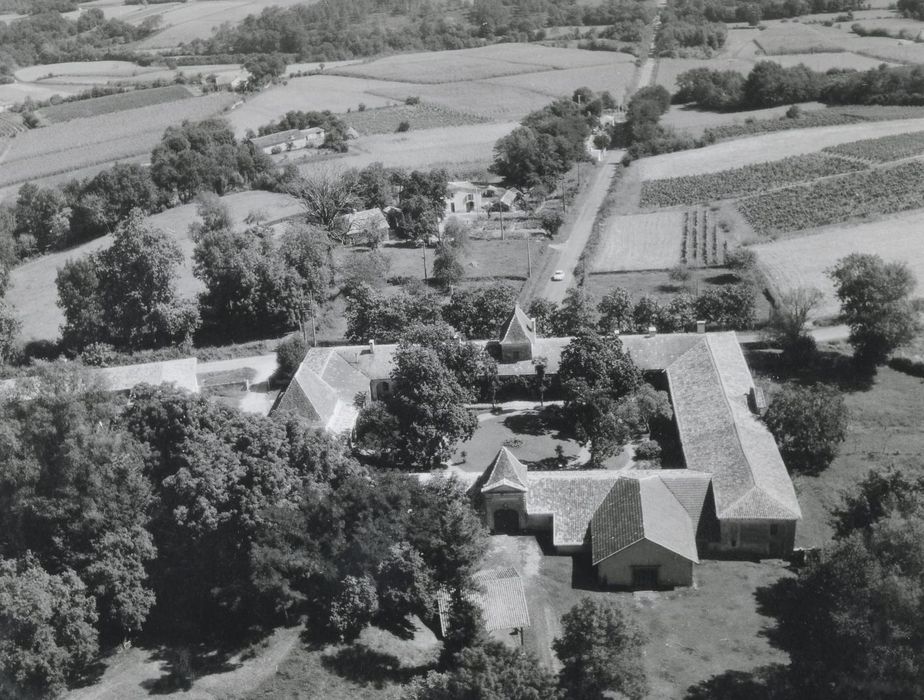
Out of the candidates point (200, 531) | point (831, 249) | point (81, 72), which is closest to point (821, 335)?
point (831, 249)

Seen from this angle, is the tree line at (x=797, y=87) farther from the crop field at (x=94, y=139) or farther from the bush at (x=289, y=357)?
the bush at (x=289, y=357)

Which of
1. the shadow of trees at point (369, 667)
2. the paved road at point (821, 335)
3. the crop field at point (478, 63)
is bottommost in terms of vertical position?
the shadow of trees at point (369, 667)

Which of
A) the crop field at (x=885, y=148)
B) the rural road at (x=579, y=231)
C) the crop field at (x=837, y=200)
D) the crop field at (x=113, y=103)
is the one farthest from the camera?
the crop field at (x=113, y=103)

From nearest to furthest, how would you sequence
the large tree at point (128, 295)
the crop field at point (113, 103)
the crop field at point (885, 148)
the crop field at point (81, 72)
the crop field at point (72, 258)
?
the large tree at point (128, 295), the crop field at point (72, 258), the crop field at point (885, 148), the crop field at point (113, 103), the crop field at point (81, 72)


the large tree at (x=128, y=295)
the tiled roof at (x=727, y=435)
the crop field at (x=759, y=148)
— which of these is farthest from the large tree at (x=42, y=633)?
the crop field at (x=759, y=148)

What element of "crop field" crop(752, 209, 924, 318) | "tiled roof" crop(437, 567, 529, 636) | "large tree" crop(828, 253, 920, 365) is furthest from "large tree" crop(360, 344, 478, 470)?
"crop field" crop(752, 209, 924, 318)

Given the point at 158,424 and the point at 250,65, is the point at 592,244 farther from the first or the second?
the point at 250,65
